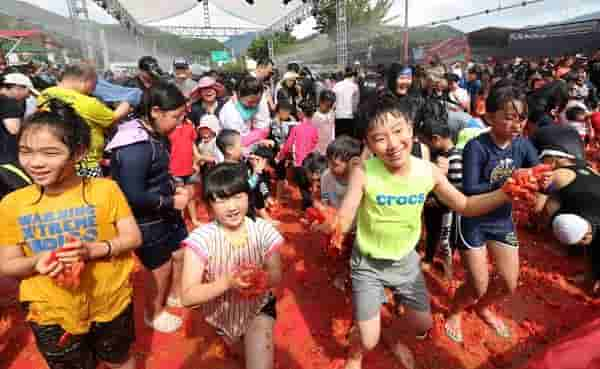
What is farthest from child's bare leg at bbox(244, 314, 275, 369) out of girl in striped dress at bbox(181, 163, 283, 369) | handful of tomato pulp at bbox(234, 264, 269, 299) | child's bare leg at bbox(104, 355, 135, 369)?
child's bare leg at bbox(104, 355, 135, 369)

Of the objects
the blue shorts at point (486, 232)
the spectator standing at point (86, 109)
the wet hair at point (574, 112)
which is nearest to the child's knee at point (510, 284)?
the blue shorts at point (486, 232)

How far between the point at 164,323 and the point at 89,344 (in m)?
1.28

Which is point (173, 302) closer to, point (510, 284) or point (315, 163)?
point (315, 163)

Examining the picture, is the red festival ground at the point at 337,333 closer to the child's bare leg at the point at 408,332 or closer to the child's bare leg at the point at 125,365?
the child's bare leg at the point at 408,332

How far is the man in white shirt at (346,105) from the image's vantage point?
6.24 m

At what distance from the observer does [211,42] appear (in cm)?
4047

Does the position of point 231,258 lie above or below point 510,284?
above

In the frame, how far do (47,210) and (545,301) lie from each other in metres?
3.91

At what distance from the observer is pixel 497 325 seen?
2.84 meters

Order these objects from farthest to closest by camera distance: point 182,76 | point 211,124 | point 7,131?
point 182,76, point 211,124, point 7,131

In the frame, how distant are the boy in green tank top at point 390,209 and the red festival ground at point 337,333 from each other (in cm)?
74

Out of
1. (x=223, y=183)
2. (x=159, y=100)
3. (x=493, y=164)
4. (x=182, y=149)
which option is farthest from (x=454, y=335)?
(x=182, y=149)

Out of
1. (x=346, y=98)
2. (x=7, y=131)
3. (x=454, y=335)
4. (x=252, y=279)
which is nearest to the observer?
(x=252, y=279)

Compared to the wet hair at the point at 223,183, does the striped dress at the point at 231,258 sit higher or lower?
lower
